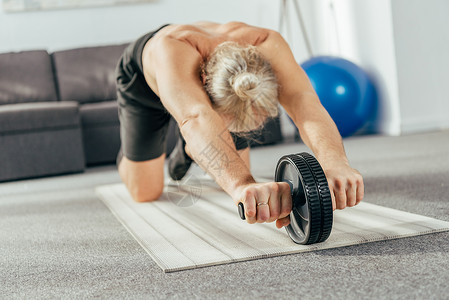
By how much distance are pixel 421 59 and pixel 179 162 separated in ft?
6.75

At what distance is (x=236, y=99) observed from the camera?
153 cm

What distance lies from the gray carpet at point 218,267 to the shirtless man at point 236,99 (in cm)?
13

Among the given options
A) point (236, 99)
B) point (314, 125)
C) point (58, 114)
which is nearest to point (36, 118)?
point (58, 114)

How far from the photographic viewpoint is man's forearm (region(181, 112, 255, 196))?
1382 millimetres

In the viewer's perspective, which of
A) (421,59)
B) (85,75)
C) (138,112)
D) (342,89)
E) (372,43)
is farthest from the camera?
(85,75)

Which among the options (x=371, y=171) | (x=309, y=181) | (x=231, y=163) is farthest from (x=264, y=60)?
(x=371, y=171)

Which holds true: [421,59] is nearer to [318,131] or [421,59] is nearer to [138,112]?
[138,112]

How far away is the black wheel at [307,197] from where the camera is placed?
4.17 feet

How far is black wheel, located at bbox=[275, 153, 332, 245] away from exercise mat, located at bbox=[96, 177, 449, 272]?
0.05 meters

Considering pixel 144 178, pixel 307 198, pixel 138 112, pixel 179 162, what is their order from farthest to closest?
pixel 179 162, pixel 144 178, pixel 138 112, pixel 307 198

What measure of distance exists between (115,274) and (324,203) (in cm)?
51

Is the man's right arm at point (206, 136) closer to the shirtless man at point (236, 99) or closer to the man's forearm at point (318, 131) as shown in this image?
the shirtless man at point (236, 99)

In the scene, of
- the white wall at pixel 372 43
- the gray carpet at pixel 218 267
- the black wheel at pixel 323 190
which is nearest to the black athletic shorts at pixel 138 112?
the gray carpet at pixel 218 267

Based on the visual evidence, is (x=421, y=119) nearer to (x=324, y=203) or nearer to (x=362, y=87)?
(x=362, y=87)
